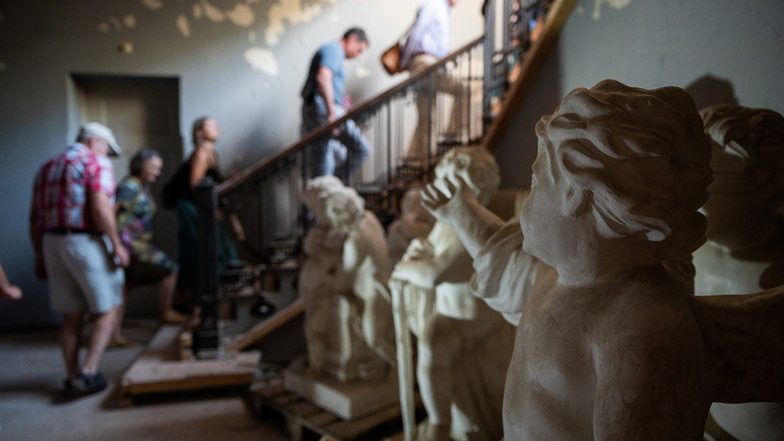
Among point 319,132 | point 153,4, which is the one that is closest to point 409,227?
point 319,132

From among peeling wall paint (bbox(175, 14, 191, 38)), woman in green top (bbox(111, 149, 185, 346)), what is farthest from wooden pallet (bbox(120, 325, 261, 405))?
peeling wall paint (bbox(175, 14, 191, 38))

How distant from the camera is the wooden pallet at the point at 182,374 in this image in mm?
3453

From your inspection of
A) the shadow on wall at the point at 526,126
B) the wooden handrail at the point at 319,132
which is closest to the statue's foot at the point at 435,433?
the shadow on wall at the point at 526,126

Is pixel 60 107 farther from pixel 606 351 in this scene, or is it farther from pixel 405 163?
pixel 606 351

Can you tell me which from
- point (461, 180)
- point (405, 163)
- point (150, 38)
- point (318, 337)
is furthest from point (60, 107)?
point (461, 180)

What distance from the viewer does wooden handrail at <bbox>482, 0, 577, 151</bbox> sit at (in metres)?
2.31

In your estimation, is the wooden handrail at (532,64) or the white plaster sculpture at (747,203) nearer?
the white plaster sculpture at (747,203)

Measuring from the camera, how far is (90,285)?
357 cm

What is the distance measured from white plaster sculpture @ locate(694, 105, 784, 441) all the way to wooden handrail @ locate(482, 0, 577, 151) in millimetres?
1163

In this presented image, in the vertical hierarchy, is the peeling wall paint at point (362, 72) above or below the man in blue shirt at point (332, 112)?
above

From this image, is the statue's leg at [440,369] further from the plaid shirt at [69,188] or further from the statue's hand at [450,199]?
the plaid shirt at [69,188]

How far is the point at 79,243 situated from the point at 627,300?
376 centimetres

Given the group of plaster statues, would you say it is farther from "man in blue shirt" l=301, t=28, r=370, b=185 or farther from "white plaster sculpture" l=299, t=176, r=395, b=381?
"man in blue shirt" l=301, t=28, r=370, b=185

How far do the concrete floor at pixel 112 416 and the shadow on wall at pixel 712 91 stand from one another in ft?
8.85
